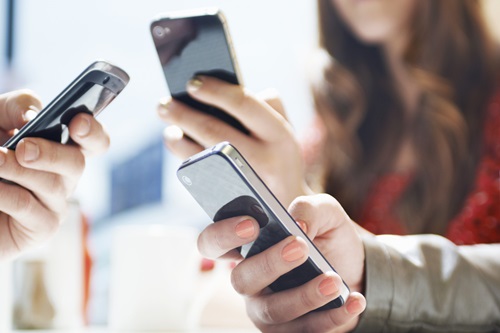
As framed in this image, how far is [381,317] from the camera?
63cm

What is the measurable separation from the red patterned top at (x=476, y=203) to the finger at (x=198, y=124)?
613 mm

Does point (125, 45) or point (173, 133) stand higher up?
point (173, 133)

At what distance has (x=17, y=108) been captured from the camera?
649mm

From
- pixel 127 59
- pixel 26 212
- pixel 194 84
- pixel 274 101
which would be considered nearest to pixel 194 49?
Result: pixel 194 84

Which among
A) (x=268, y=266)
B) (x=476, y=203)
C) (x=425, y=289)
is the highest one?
(x=268, y=266)

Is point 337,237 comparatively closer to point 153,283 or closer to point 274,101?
point 274,101

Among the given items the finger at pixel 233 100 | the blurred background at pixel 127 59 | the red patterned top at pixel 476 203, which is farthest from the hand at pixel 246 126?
the blurred background at pixel 127 59

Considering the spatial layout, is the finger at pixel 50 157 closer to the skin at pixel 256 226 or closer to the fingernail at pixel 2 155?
the fingernail at pixel 2 155

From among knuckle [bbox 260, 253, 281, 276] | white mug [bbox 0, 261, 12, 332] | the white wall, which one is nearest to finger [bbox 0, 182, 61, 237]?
white mug [bbox 0, 261, 12, 332]

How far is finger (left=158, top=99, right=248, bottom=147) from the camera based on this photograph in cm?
74

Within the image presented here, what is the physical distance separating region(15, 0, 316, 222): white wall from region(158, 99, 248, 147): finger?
4.52ft

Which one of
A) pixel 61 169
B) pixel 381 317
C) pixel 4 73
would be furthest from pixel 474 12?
pixel 4 73

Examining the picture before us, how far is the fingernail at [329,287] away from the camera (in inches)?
20.6

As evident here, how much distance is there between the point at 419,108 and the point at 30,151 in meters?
1.00
